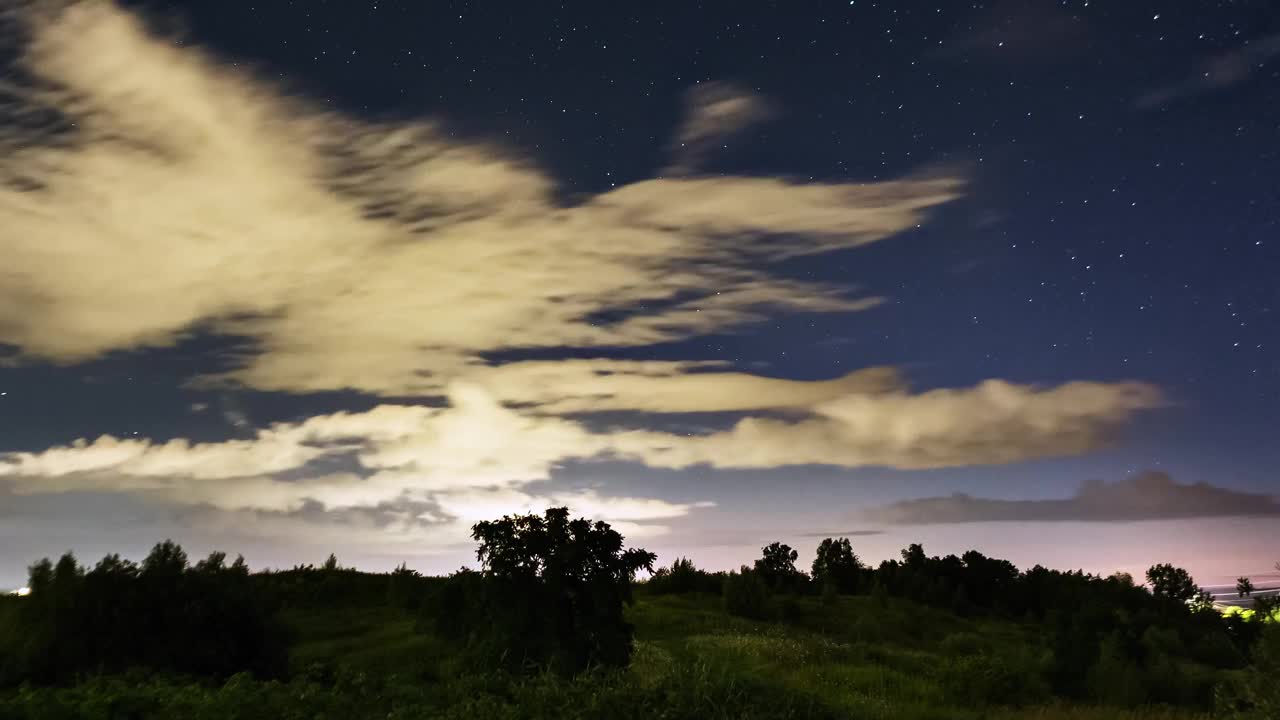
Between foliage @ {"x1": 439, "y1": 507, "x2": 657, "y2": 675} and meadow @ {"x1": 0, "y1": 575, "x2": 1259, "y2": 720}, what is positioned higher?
foliage @ {"x1": 439, "y1": 507, "x2": 657, "y2": 675}

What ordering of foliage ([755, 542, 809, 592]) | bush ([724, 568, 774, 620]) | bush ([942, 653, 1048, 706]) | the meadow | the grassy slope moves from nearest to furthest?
the meadow
the grassy slope
bush ([942, 653, 1048, 706])
bush ([724, 568, 774, 620])
foliage ([755, 542, 809, 592])

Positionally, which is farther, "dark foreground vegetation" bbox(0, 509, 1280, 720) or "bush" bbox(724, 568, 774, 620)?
"bush" bbox(724, 568, 774, 620)

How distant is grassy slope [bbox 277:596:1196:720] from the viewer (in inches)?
604

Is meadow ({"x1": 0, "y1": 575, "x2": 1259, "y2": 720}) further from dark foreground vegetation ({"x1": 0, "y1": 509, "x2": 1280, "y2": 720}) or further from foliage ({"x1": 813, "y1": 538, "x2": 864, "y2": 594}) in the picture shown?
foliage ({"x1": 813, "y1": 538, "x2": 864, "y2": 594})

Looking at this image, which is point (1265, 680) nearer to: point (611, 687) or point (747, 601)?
point (611, 687)

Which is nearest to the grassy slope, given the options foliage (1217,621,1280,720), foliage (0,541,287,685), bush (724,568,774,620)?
bush (724,568,774,620)

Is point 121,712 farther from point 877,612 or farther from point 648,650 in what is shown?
point 877,612

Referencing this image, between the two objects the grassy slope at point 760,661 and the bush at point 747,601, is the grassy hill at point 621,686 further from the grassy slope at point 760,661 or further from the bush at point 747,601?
the bush at point 747,601

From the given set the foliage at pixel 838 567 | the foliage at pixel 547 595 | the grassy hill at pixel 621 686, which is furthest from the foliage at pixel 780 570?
the foliage at pixel 547 595

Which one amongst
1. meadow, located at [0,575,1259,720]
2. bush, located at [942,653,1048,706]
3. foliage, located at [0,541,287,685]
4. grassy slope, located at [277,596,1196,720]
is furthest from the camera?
bush, located at [942,653,1048,706]

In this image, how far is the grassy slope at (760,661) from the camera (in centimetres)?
1534

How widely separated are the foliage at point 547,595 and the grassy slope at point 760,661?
1.04 m

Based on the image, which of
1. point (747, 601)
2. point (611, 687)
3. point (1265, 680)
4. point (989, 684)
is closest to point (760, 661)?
point (989, 684)

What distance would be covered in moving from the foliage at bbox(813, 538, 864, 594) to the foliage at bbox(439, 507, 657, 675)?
6170 cm
